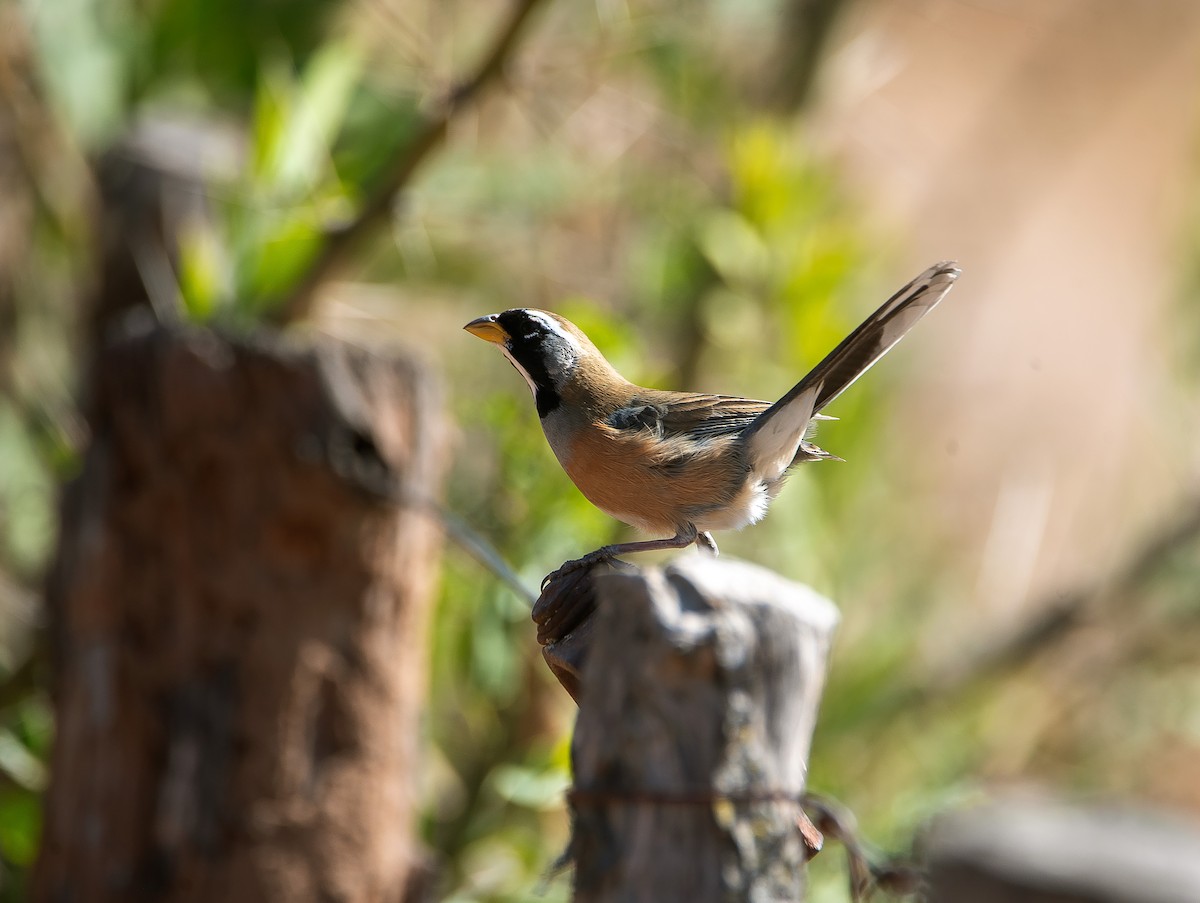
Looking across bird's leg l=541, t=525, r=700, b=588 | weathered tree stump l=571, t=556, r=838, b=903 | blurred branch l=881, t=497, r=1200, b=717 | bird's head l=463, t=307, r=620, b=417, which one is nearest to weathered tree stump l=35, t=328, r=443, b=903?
bird's head l=463, t=307, r=620, b=417

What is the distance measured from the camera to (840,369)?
7.24ft

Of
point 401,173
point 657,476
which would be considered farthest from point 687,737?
point 401,173

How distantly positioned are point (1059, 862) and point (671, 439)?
95 cm

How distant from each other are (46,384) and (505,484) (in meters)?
2.72

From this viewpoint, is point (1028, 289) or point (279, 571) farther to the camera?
point (1028, 289)

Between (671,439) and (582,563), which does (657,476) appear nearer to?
(671,439)

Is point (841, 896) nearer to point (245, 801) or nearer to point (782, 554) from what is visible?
point (782, 554)

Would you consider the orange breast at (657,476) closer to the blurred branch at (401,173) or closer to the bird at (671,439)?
the bird at (671,439)

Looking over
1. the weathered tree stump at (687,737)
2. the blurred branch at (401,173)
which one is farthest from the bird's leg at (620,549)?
the blurred branch at (401,173)

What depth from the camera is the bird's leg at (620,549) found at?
2025mm

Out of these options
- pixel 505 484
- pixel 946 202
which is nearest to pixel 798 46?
pixel 505 484

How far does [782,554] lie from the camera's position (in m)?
5.02

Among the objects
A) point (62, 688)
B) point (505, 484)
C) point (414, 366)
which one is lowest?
point (62, 688)

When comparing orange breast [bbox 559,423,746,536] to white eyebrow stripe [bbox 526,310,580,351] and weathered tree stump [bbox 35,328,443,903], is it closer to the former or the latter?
white eyebrow stripe [bbox 526,310,580,351]
